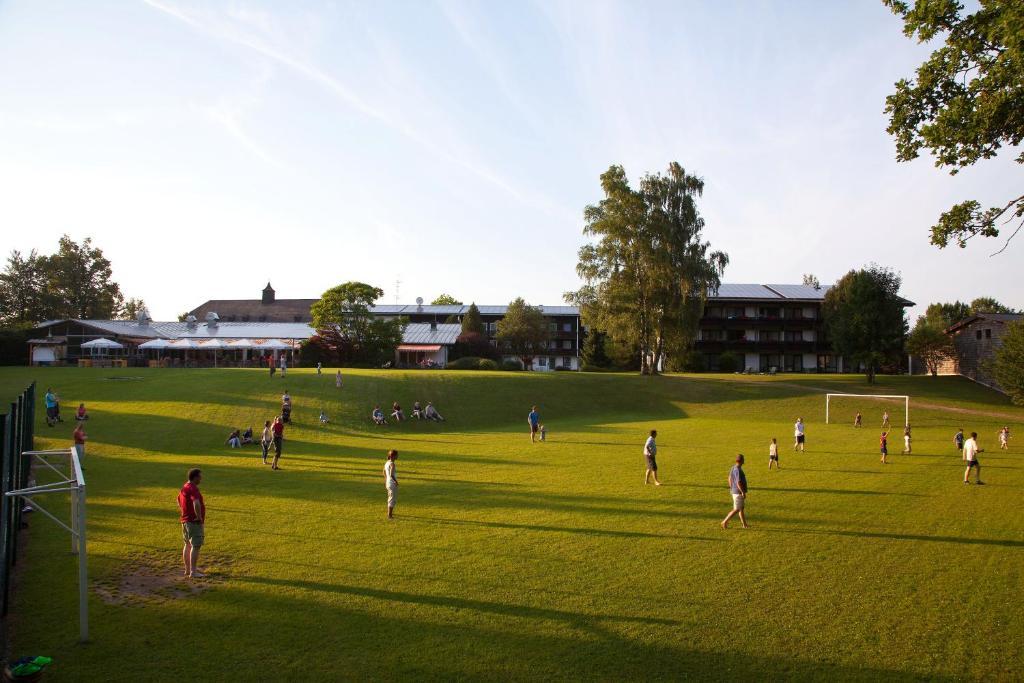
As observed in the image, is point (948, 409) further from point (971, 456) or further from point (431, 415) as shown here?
point (431, 415)

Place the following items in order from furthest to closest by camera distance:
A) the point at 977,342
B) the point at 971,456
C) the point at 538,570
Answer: the point at 977,342 → the point at 971,456 → the point at 538,570

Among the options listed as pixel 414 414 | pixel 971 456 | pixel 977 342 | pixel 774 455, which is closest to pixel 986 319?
pixel 977 342

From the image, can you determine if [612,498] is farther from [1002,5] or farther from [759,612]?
[1002,5]

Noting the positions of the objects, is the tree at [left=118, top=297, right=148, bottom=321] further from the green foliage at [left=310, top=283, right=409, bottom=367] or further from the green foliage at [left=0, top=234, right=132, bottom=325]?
the green foliage at [left=310, top=283, right=409, bottom=367]

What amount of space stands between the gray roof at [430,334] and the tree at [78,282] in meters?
47.2

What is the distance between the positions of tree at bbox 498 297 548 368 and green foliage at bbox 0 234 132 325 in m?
59.8

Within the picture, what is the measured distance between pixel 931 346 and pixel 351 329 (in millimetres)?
61571

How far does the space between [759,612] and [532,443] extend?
19.3m

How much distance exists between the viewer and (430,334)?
73312 mm

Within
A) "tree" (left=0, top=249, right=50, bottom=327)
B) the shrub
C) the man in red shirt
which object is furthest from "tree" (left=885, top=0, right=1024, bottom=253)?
"tree" (left=0, top=249, right=50, bottom=327)

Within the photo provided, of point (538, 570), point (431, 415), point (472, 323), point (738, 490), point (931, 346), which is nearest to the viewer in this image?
point (538, 570)

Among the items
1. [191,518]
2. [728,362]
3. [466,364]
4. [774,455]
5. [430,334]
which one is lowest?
[774,455]

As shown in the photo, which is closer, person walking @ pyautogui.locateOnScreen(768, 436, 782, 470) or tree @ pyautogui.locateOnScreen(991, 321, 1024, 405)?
person walking @ pyautogui.locateOnScreen(768, 436, 782, 470)

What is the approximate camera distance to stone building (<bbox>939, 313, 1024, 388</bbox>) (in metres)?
54.8
